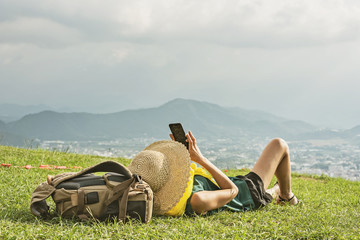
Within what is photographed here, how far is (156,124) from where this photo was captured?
144 meters

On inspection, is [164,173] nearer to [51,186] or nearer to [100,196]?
[100,196]

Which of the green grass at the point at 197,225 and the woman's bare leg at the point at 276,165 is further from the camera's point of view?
the woman's bare leg at the point at 276,165

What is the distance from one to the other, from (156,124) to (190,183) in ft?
461

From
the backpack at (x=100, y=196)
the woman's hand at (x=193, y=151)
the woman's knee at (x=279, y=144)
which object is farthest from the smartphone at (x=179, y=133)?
the woman's knee at (x=279, y=144)

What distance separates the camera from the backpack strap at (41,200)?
10.9 ft

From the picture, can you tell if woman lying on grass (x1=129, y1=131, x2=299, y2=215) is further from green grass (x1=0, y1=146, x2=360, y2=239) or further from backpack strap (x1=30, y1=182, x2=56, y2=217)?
backpack strap (x1=30, y1=182, x2=56, y2=217)

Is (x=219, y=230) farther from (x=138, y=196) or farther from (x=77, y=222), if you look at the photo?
(x=77, y=222)

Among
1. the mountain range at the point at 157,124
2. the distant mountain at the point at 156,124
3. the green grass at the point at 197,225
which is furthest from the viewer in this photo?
the distant mountain at the point at 156,124

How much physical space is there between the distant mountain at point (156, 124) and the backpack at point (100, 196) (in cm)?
12483

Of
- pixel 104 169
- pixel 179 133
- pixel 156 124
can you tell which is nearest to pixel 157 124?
pixel 156 124

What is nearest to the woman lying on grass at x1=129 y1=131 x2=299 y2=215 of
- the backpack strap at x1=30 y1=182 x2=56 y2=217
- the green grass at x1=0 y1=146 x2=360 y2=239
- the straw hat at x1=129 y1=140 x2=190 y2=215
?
the straw hat at x1=129 y1=140 x2=190 y2=215

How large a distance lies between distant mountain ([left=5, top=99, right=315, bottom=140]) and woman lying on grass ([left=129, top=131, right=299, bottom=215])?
124 metres

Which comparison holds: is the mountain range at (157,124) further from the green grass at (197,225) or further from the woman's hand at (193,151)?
the woman's hand at (193,151)

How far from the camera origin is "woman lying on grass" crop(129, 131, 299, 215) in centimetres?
362
